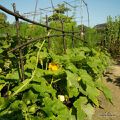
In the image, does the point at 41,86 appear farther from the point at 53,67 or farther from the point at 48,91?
the point at 53,67

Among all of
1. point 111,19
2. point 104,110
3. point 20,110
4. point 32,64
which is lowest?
point 104,110

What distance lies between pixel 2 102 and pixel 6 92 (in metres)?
0.43

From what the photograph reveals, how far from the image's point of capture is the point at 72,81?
117 inches

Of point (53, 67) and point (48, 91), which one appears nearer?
point (48, 91)

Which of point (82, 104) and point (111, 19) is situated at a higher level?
point (111, 19)

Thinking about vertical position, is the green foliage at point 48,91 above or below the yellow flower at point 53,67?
below

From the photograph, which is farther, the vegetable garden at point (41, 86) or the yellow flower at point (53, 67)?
the yellow flower at point (53, 67)

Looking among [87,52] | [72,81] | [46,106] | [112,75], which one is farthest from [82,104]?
[112,75]

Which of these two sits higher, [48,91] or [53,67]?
[53,67]

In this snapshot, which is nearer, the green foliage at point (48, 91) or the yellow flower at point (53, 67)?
the green foliage at point (48, 91)

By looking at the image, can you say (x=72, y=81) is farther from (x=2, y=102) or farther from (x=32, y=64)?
(x=2, y=102)

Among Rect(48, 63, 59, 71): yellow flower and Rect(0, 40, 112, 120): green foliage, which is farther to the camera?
Rect(48, 63, 59, 71): yellow flower

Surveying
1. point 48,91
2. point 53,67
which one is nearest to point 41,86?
point 48,91

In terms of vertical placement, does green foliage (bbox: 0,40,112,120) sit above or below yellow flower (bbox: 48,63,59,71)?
below
